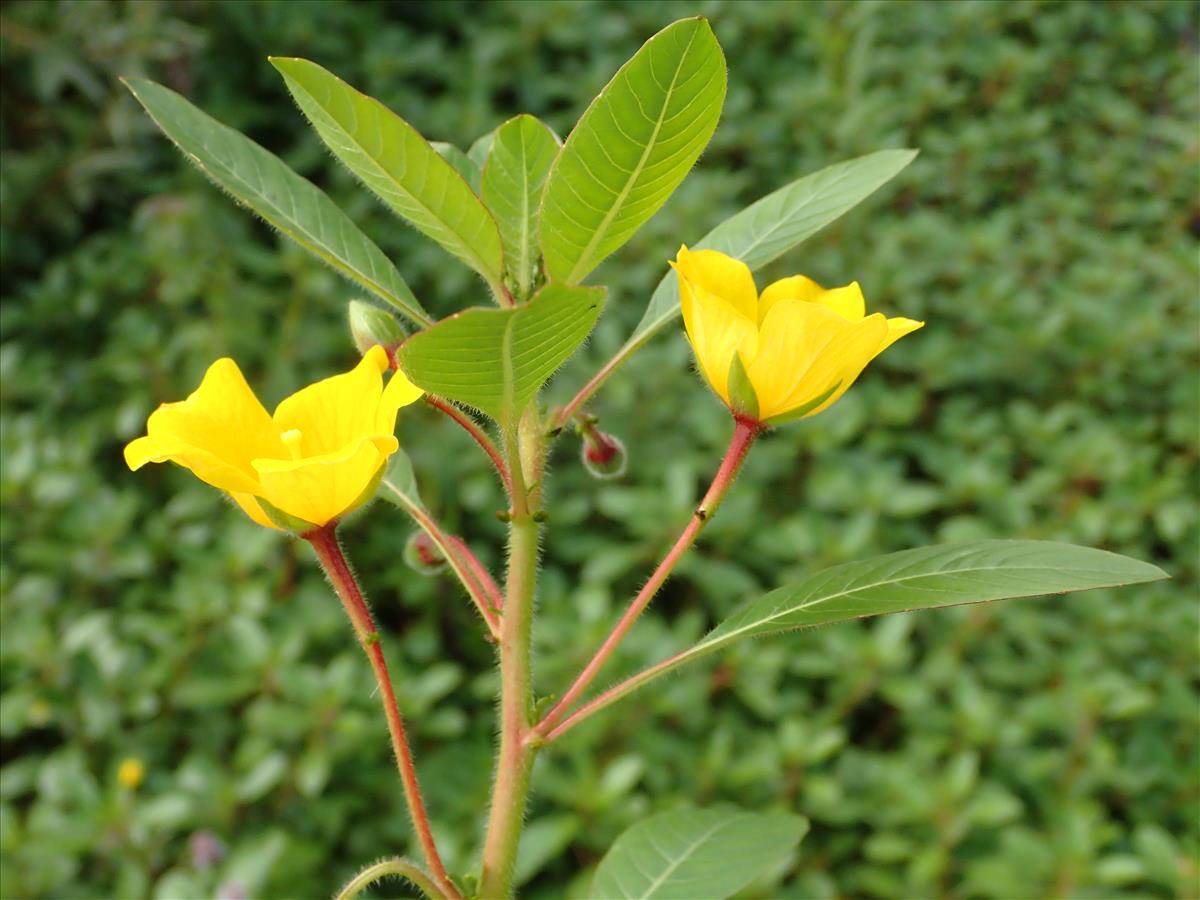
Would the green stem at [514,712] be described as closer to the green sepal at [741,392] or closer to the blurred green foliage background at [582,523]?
the green sepal at [741,392]

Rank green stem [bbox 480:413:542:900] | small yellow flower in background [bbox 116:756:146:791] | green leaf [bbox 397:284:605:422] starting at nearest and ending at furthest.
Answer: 1. green leaf [bbox 397:284:605:422]
2. green stem [bbox 480:413:542:900]
3. small yellow flower in background [bbox 116:756:146:791]

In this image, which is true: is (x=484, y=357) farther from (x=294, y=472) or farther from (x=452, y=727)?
(x=452, y=727)

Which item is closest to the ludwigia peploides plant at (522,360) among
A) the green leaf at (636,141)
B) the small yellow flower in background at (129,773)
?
the green leaf at (636,141)

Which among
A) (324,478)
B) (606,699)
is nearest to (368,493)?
(324,478)

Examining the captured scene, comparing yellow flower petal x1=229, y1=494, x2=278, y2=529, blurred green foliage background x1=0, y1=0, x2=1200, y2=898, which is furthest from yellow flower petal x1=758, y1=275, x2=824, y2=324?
blurred green foliage background x1=0, y1=0, x2=1200, y2=898

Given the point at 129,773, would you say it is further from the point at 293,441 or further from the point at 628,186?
the point at 628,186

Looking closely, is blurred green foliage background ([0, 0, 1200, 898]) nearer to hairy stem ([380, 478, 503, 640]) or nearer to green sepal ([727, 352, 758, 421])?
hairy stem ([380, 478, 503, 640])
